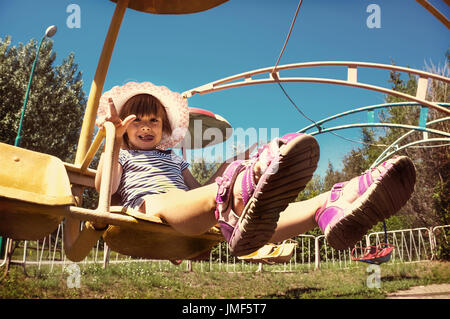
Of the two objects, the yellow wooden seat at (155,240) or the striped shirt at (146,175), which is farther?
the striped shirt at (146,175)

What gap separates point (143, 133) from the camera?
1.27 m

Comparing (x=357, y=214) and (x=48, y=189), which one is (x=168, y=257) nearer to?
(x=48, y=189)

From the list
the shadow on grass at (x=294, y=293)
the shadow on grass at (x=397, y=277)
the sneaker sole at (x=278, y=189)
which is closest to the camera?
the sneaker sole at (x=278, y=189)

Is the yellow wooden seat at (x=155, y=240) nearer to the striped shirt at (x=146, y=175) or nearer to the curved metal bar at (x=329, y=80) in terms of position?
the striped shirt at (x=146, y=175)

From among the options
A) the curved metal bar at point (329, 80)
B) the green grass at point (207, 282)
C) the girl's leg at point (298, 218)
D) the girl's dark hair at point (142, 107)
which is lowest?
the green grass at point (207, 282)

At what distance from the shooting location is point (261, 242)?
0.72m

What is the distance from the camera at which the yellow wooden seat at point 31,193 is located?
0.75 metres

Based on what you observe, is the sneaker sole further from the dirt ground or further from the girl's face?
the dirt ground

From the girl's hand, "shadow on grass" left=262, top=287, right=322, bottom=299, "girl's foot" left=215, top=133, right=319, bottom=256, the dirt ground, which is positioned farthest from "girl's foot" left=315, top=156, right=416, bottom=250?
the dirt ground

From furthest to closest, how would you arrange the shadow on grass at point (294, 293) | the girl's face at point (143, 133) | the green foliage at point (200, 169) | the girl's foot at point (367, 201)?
the green foliage at point (200, 169)
the shadow on grass at point (294, 293)
the girl's face at point (143, 133)
the girl's foot at point (367, 201)

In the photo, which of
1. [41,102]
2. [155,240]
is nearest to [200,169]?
[41,102]

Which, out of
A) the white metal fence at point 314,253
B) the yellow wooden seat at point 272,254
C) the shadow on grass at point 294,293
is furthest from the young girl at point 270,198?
the white metal fence at point 314,253

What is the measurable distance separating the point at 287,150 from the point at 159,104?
0.82 metres
